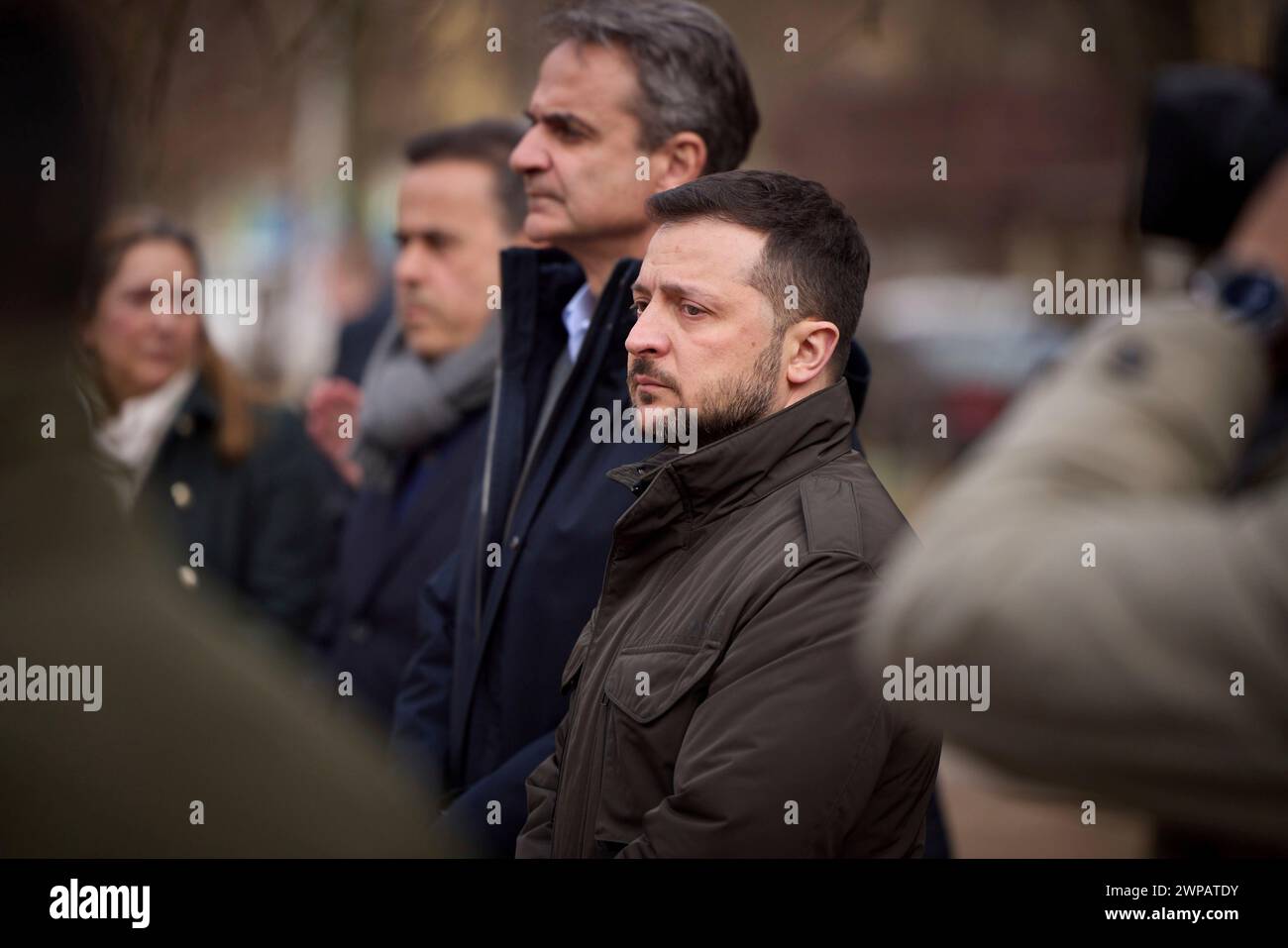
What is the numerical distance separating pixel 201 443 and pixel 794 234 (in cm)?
306

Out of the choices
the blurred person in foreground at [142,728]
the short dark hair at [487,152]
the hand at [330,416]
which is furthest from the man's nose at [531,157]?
the hand at [330,416]

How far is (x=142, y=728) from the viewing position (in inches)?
42.1

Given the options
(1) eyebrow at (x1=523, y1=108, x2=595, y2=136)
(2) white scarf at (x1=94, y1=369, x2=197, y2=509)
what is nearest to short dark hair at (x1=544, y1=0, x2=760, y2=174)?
(1) eyebrow at (x1=523, y1=108, x2=595, y2=136)

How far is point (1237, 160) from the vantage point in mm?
1690

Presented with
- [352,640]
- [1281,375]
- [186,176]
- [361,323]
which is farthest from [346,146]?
[1281,375]

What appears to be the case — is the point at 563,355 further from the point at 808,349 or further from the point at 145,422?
the point at 145,422

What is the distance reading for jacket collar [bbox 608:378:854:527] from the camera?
97.9 inches

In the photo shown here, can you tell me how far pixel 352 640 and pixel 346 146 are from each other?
34.7ft

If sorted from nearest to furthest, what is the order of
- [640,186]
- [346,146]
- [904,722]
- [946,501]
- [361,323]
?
[946,501], [904,722], [640,186], [361,323], [346,146]

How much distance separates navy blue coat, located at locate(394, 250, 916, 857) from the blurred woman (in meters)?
1.92

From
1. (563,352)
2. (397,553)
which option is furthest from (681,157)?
(397,553)

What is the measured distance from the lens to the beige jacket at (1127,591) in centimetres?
120

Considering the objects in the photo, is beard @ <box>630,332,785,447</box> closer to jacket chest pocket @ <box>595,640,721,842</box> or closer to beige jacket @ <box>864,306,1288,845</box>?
jacket chest pocket @ <box>595,640,721,842</box>
